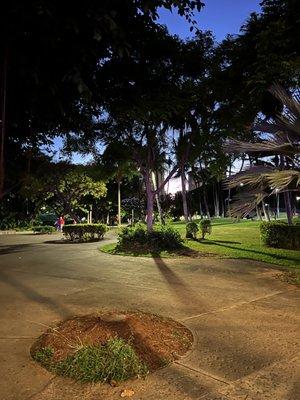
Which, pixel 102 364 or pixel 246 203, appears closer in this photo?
pixel 102 364

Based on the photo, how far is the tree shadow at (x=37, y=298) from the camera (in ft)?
19.0

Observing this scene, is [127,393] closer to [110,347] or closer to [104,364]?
[104,364]

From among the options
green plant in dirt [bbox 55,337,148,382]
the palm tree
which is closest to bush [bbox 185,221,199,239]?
the palm tree

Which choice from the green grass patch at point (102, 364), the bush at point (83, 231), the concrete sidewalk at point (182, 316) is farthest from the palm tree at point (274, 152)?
the bush at point (83, 231)

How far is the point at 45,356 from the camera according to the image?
13.1 ft

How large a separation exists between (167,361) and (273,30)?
8355 mm

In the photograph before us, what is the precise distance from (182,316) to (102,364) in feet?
6.88

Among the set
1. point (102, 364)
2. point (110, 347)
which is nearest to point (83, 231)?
point (110, 347)

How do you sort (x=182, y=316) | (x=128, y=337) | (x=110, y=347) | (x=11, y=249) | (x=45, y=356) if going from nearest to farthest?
(x=110, y=347), (x=45, y=356), (x=128, y=337), (x=182, y=316), (x=11, y=249)

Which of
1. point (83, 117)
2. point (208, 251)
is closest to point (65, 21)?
point (83, 117)

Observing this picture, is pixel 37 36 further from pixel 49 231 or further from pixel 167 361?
pixel 49 231

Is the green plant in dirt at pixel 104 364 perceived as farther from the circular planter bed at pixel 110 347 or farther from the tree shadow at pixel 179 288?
the tree shadow at pixel 179 288

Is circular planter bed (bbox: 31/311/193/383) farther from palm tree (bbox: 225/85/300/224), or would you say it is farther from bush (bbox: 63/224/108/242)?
bush (bbox: 63/224/108/242)

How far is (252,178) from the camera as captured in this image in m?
8.87
